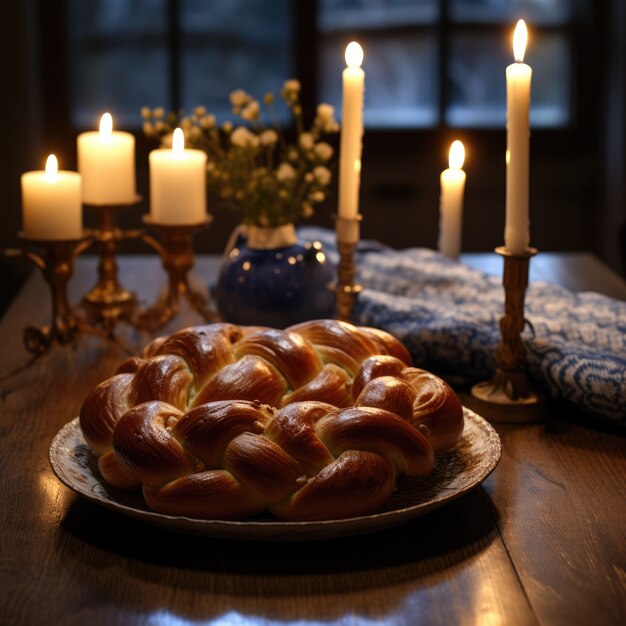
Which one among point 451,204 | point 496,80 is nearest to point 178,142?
point 451,204

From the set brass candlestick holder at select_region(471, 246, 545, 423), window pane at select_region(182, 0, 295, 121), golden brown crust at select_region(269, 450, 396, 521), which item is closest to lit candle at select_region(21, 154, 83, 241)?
brass candlestick holder at select_region(471, 246, 545, 423)

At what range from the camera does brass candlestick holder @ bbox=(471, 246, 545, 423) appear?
1.10m

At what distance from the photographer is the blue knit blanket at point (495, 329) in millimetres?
1087

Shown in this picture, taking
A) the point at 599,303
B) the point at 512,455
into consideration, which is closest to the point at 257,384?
the point at 512,455

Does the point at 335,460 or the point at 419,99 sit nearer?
the point at 335,460

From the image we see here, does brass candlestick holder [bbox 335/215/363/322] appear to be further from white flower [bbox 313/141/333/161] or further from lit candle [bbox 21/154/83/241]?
lit candle [bbox 21/154/83/241]

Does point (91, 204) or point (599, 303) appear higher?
point (91, 204)

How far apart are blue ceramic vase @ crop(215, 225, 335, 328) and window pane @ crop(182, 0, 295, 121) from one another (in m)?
2.03

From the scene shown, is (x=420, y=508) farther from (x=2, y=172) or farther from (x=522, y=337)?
(x=2, y=172)

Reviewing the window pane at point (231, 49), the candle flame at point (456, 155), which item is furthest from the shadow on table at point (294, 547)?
the window pane at point (231, 49)

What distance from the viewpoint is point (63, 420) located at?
113cm

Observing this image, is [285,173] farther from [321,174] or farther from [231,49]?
[231,49]

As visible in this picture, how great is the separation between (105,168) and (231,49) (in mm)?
1974

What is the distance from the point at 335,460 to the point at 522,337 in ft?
1.48
